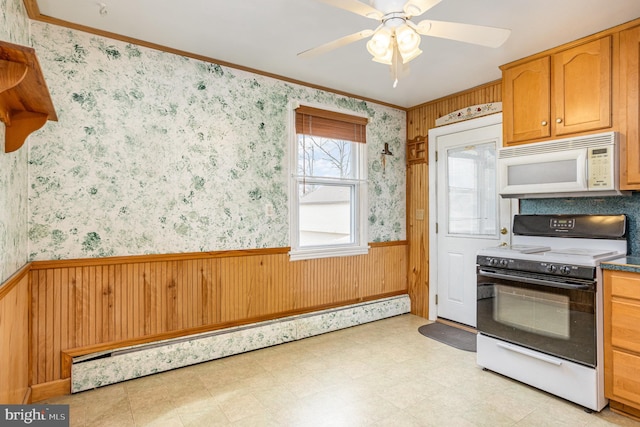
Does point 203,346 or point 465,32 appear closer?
point 465,32

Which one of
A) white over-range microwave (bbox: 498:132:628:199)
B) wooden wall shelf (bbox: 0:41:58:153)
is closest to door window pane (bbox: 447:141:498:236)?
white over-range microwave (bbox: 498:132:628:199)

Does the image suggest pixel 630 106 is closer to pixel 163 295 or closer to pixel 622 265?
pixel 622 265

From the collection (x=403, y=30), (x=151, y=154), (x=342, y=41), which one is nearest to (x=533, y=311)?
(x=403, y=30)

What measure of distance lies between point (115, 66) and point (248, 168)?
1.26 metres

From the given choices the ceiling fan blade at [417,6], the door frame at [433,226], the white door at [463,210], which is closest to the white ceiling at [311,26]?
the ceiling fan blade at [417,6]

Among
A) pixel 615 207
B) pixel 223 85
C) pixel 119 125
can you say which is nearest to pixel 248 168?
pixel 223 85

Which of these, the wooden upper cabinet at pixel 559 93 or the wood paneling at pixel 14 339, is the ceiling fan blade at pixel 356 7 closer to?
the wooden upper cabinet at pixel 559 93

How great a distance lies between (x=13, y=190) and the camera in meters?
1.87

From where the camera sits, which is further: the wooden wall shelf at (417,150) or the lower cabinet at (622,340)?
the wooden wall shelf at (417,150)

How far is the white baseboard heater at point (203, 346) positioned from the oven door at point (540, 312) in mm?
1438

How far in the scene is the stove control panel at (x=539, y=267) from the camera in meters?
2.18

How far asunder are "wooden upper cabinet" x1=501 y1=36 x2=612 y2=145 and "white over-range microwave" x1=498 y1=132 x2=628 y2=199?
129 millimetres

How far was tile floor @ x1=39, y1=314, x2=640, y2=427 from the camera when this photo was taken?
2.08m

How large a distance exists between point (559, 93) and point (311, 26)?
1.99 meters
